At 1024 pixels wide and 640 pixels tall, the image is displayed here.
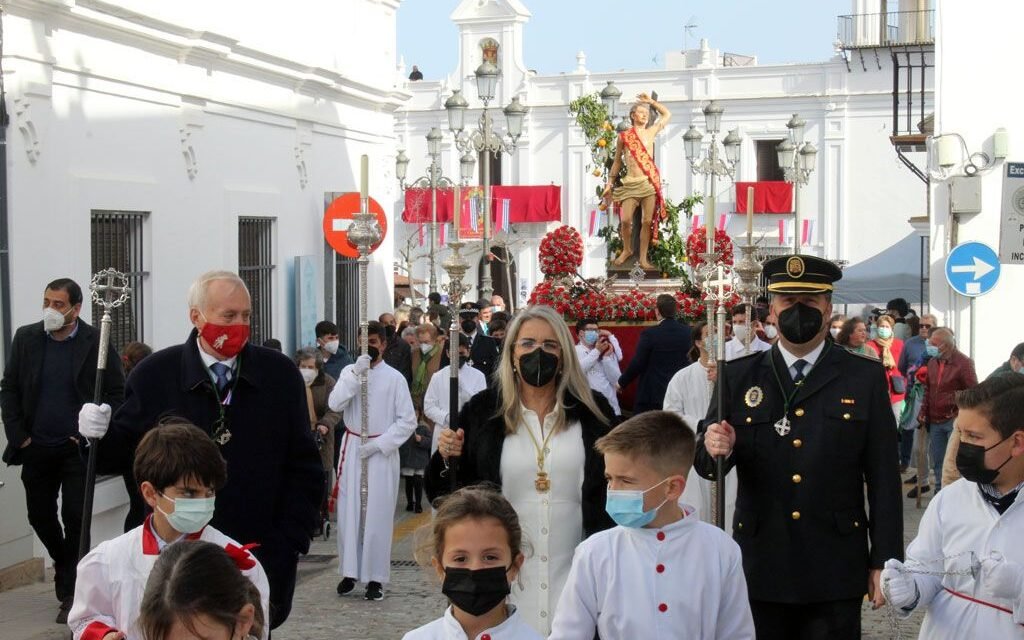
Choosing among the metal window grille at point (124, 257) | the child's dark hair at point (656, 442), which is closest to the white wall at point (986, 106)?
the metal window grille at point (124, 257)

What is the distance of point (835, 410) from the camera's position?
5871 millimetres

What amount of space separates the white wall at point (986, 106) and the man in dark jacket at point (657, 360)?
683 cm

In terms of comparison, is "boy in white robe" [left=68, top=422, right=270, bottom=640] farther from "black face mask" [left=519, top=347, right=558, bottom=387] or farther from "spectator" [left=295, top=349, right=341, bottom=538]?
"spectator" [left=295, top=349, right=341, bottom=538]

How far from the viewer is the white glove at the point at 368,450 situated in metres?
11.1

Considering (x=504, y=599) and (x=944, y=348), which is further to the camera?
(x=944, y=348)

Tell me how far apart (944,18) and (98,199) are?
469 inches

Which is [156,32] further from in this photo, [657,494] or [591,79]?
[591,79]

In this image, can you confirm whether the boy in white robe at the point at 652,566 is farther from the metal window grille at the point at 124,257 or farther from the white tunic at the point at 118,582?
the metal window grille at the point at 124,257

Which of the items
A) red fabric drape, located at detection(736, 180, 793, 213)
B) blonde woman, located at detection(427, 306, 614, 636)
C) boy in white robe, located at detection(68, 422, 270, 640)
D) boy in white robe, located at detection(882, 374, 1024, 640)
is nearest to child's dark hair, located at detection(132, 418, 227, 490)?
boy in white robe, located at detection(68, 422, 270, 640)

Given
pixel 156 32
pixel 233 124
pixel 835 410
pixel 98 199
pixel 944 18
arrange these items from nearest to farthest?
pixel 835 410 < pixel 98 199 < pixel 156 32 < pixel 233 124 < pixel 944 18

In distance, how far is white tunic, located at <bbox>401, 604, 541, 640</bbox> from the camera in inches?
162

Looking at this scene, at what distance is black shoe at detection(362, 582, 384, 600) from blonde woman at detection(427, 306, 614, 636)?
16.1 feet

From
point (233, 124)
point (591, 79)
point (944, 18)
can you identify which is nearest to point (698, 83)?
point (591, 79)

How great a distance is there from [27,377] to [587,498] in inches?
203
